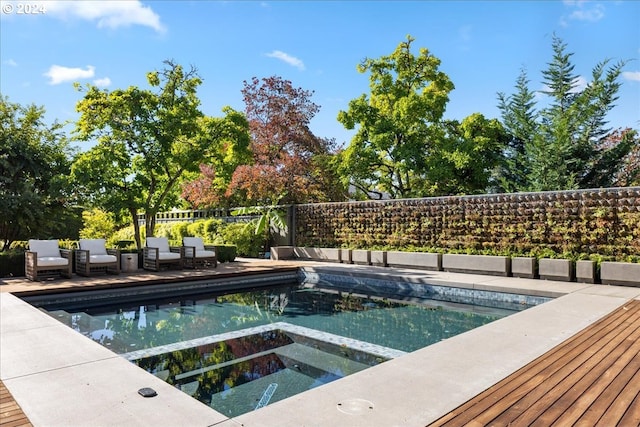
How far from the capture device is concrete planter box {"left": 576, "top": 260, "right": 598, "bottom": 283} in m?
9.34

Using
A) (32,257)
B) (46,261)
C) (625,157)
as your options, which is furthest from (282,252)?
(625,157)

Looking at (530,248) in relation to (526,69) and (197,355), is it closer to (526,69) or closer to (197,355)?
(197,355)

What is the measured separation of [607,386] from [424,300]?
5.95 metres

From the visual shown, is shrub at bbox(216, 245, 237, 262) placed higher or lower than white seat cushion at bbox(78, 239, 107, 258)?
lower

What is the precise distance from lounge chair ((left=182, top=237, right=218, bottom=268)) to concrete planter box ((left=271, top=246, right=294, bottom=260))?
3273mm

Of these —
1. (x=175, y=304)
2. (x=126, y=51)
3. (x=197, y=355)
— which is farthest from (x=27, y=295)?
(x=126, y=51)

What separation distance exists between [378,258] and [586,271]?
5588 millimetres

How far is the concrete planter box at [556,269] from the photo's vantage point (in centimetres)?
965

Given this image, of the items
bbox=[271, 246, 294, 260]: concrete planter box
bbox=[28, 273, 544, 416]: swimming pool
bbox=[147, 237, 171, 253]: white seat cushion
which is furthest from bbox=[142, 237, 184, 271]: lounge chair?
bbox=[271, 246, 294, 260]: concrete planter box

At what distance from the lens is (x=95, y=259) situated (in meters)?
10.6

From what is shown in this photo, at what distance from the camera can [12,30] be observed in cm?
934

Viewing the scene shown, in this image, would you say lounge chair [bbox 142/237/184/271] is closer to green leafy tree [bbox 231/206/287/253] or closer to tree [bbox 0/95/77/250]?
tree [bbox 0/95/77/250]

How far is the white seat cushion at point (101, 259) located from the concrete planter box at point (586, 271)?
11038 mm

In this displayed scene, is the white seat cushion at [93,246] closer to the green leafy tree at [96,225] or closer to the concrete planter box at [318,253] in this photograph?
the concrete planter box at [318,253]
